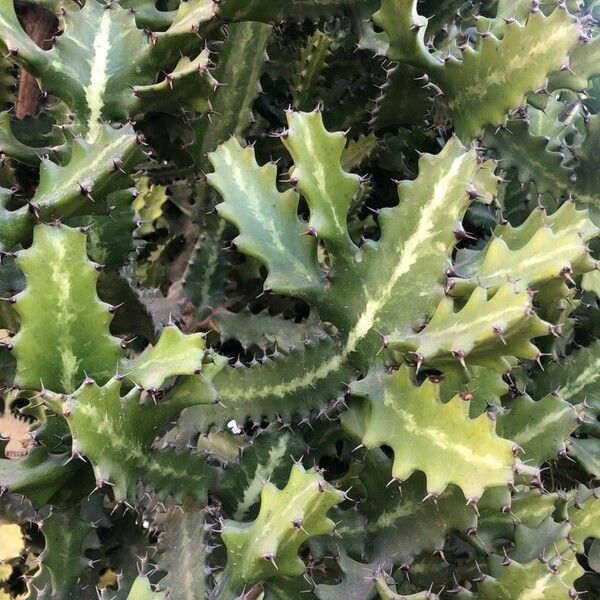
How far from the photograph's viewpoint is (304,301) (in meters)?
0.95

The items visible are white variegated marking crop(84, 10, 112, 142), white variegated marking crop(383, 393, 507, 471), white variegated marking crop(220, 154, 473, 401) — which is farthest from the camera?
white variegated marking crop(84, 10, 112, 142)

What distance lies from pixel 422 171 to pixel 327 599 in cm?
52

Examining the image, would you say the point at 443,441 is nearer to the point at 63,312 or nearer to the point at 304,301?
the point at 304,301

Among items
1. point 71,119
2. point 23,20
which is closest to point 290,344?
point 71,119

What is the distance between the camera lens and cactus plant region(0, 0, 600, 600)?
29.6 inches

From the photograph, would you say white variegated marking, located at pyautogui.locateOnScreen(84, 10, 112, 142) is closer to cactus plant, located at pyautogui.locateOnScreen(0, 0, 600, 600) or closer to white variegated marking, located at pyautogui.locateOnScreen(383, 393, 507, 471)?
cactus plant, located at pyautogui.locateOnScreen(0, 0, 600, 600)

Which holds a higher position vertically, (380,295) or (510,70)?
(510,70)

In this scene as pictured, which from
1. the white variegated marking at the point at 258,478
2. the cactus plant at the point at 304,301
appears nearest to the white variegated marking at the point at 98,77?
the cactus plant at the point at 304,301

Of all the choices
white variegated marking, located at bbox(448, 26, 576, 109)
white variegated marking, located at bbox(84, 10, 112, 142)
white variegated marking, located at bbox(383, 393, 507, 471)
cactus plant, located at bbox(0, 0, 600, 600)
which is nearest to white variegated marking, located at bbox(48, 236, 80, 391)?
cactus plant, located at bbox(0, 0, 600, 600)

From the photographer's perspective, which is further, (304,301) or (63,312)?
(304,301)

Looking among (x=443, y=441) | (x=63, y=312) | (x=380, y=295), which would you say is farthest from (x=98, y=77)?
(x=443, y=441)

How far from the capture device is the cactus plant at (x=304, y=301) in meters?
0.75

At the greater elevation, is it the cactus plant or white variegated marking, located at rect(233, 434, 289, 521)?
the cactus plant

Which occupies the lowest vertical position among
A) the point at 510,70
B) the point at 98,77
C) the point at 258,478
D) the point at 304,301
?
the point at 258,478
